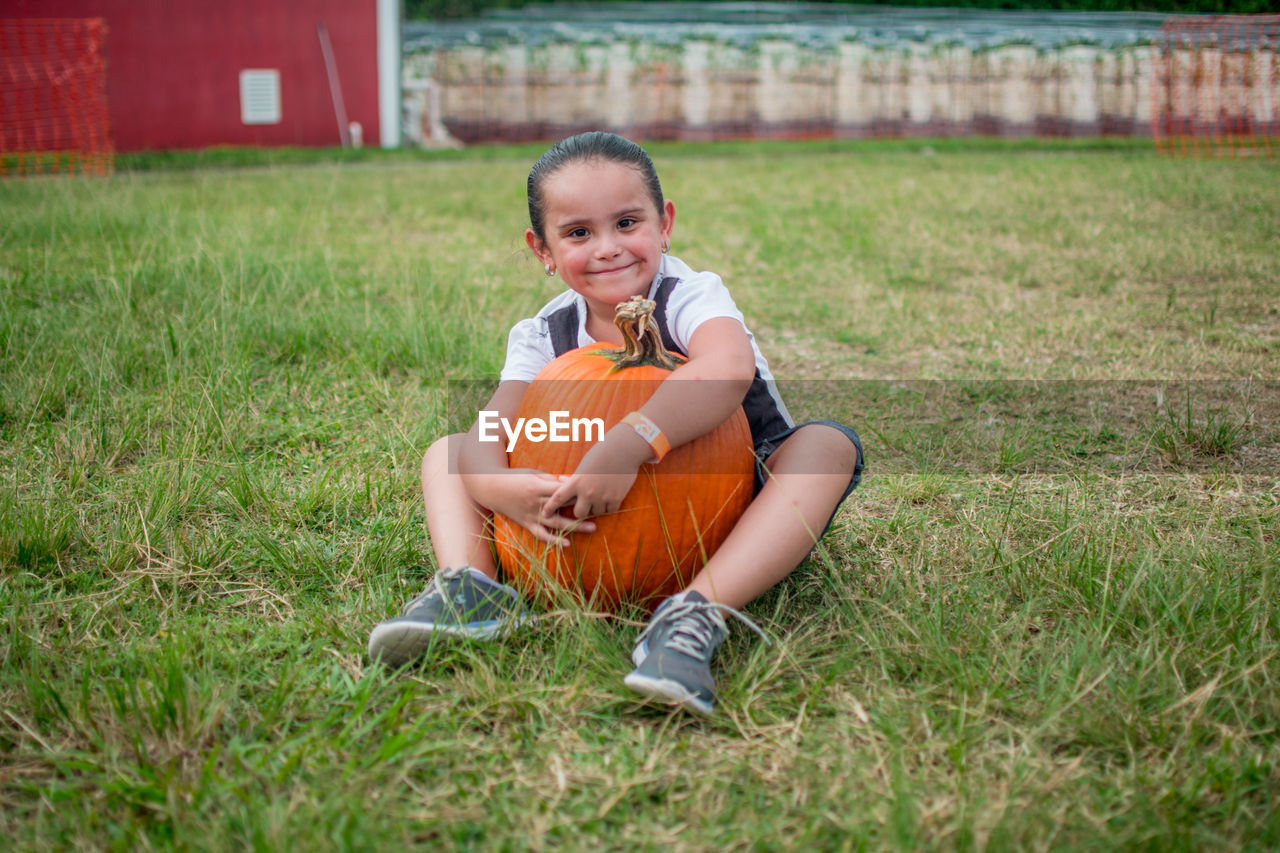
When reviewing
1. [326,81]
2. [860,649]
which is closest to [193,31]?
[326,81]

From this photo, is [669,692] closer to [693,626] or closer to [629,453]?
[693,626]

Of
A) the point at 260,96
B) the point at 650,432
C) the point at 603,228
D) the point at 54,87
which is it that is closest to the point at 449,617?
the point at 650,432

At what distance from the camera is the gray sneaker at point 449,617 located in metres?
1.84

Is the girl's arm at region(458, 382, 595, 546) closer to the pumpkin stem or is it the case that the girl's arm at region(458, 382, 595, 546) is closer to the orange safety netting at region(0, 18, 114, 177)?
the pumpkin stem

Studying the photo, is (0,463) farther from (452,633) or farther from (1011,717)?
(1011,717)

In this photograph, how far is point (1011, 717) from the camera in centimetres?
169

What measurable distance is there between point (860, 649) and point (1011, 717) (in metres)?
0.29

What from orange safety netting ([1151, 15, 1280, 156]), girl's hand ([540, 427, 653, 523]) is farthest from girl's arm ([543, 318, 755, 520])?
orange safety netting ([1151, 15, 1280, 156])

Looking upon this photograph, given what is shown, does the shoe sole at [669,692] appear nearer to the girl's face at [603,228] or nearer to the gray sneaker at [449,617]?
the gray sneaker at [449,617]

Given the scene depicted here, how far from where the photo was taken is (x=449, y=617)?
6.25 ft

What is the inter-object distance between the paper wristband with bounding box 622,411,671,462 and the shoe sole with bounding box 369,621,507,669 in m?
0.48

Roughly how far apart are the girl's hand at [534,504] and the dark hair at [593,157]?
65 centimetres

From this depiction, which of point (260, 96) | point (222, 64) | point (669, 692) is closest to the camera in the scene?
point (669, 692)

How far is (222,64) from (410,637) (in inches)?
560
